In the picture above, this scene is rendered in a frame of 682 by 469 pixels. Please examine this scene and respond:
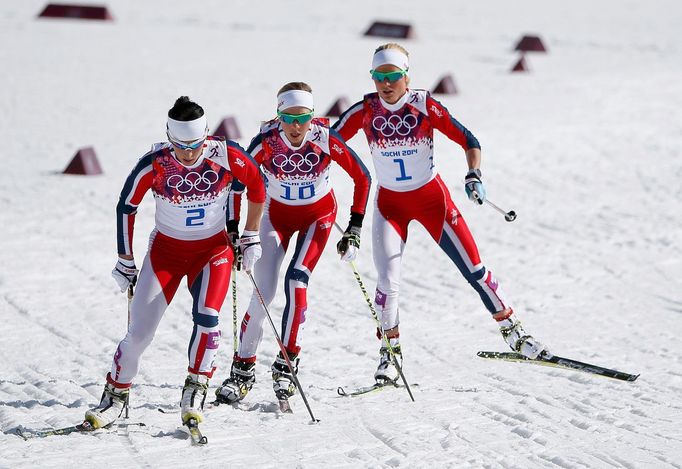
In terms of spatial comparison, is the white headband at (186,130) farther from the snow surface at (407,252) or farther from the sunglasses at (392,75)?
the snow surface at (407,252)

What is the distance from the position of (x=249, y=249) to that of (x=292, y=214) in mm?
597

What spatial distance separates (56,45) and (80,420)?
14314mm

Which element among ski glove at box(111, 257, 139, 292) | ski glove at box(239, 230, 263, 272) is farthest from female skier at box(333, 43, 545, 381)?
ski glove at box(111, 257, 139, 292)

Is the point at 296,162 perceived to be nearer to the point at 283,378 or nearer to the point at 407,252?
the point at 283,378

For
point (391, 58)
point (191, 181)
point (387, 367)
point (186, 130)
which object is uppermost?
point (391, 58)

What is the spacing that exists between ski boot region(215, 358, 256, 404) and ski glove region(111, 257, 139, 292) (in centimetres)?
94

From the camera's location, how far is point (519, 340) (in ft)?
24.3

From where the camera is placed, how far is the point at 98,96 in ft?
52.9

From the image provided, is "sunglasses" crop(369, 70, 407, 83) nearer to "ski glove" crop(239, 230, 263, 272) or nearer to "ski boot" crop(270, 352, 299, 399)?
"ski glove" crop(239, 230, 263, 272)

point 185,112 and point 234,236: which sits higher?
point 185,112

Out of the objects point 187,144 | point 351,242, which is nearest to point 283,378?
point 351,242

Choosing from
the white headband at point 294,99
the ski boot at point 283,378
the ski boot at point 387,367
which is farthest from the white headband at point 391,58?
the ski boot at point 283,378

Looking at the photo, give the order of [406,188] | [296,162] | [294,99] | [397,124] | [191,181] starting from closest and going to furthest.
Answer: [191,181] → [294,99] → [296,162] → [397,124] → [406,188]

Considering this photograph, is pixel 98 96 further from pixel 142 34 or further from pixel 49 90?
pixel 142 34
